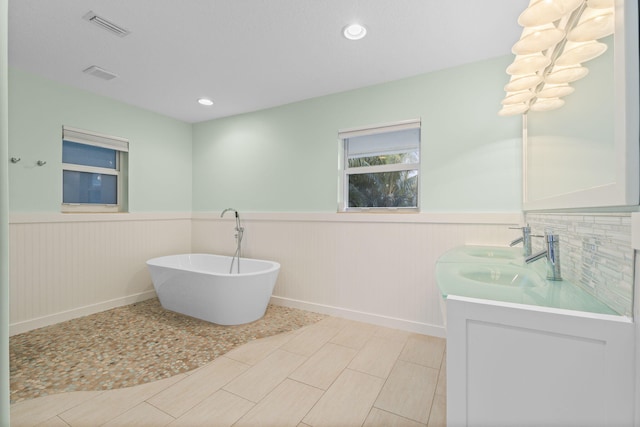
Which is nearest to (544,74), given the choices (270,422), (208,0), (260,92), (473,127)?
(473,127)

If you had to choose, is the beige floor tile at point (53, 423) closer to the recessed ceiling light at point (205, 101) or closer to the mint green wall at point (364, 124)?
the mint green wall at point (364, 124)

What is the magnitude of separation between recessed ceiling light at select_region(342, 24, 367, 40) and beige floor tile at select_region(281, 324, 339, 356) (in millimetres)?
2384

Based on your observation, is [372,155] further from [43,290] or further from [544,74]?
[43,290]

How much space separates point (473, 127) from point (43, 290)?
4.20m

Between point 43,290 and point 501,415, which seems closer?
point 501,415

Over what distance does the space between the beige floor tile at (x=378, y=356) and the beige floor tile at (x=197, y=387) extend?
2.71ft

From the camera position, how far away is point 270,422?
1459 mm

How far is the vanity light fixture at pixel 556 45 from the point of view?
2.75 feet

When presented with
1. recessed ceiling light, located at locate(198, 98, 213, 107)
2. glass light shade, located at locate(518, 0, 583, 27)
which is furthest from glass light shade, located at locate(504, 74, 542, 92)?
recessed ceiling light, located at locate(198, 98, 213, 107)

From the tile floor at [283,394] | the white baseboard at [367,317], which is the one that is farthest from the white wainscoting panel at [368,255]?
the tile floor at [283,394]

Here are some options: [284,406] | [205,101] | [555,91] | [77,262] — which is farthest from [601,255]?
[77,262]

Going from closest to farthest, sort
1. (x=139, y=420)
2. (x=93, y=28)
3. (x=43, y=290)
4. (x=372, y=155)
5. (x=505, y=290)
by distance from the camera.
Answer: (x=505, y=290) → (x=139, y=420) → (x=93, y=28) → (x=43, y=290) → (x=372, y=155)

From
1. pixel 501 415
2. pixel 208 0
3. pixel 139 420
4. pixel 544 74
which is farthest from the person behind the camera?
pixel 208 0

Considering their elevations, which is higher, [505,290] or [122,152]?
[122,152]
